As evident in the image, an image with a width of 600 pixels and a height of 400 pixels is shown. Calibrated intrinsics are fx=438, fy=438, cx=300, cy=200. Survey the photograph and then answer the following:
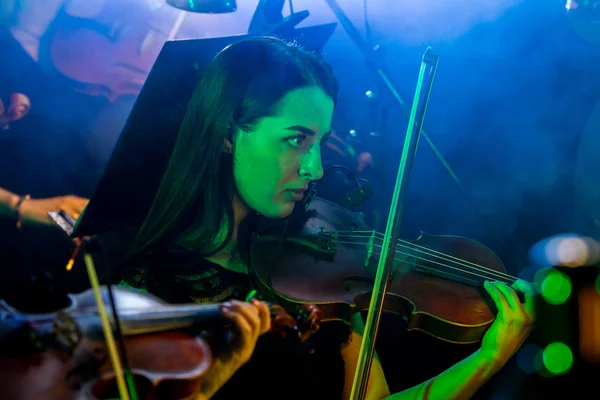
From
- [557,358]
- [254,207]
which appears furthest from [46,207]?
[557,358]

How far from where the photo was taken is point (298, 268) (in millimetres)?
1606

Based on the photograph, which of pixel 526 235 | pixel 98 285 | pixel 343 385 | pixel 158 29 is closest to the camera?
pixel 98 285

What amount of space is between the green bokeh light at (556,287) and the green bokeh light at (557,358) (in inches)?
8.0

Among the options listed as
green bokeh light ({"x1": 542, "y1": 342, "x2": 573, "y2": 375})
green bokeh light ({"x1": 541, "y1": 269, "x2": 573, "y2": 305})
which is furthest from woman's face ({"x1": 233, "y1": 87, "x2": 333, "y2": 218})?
green bokeh light ({"x1": 542, "y1": 342, "x2": 573, "y2": 375})

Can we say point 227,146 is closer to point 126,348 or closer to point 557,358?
point 126,348

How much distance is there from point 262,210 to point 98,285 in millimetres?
626

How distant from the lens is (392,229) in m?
1.65

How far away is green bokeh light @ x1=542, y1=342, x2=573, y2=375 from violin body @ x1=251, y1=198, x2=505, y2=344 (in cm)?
41

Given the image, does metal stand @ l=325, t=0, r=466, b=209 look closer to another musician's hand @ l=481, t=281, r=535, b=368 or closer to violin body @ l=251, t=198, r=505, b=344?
violin body @ l=251, t=198, r=505, b=344

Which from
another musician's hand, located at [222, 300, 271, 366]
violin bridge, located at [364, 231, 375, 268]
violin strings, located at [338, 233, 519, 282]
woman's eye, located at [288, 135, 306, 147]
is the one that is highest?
woman's eye, located at [288, 135, 306, 147]

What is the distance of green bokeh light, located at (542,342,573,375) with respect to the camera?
5.91 ft

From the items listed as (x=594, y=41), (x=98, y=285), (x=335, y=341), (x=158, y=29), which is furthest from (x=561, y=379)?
(x=158, y=29)

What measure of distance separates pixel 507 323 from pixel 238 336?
3.26 feet

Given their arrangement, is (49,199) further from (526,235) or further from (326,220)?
(526,235)
